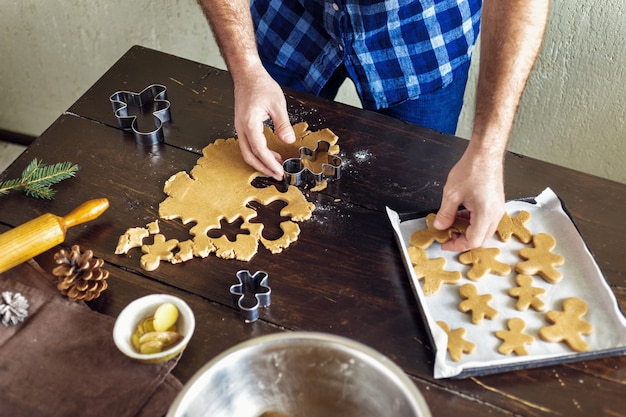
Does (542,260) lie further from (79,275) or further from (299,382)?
(79,275)

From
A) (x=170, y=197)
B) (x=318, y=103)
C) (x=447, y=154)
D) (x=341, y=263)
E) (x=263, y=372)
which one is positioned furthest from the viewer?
(x=318, y=103)

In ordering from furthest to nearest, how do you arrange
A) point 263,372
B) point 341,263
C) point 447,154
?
point 447,154
point 341,263
point 263,372

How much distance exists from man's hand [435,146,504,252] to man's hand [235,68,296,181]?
0.37m

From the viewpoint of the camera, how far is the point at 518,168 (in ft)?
4.47

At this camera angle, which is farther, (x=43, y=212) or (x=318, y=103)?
(x=318, y=103)

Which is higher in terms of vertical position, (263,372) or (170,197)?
(263,372)

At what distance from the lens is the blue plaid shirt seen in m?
1.55

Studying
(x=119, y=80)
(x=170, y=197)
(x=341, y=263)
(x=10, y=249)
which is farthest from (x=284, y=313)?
(x=119, y=80)

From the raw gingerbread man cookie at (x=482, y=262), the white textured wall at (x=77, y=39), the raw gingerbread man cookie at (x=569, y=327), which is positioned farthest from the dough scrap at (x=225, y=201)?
the white textured wall at (x=77, y=39)

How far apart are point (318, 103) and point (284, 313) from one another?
2.12 ft

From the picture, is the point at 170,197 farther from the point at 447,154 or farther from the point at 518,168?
the point at 518,168

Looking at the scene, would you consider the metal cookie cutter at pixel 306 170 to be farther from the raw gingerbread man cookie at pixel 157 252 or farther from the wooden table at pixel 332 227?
the raw gingerbread man cookie at pixel 157 252

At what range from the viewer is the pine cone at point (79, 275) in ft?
3.50

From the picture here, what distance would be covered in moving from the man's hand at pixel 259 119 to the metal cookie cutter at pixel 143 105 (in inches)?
7.2
